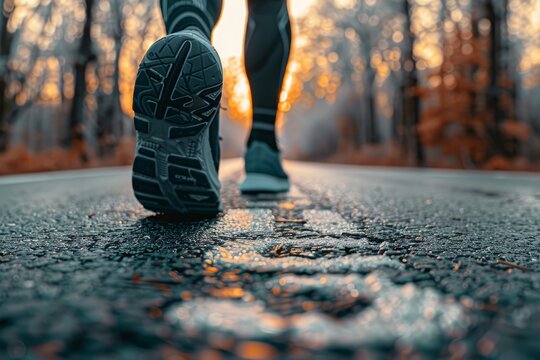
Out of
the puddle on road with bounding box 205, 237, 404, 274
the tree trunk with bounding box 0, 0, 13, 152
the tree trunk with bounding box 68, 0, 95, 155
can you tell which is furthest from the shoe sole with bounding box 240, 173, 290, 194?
the tree trunk with bounding box 68, 0, 95, 155

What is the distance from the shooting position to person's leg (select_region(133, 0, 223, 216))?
1.11 meters

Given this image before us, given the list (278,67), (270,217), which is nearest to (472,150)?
(278,67)

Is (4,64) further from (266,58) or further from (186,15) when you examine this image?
(186,15)

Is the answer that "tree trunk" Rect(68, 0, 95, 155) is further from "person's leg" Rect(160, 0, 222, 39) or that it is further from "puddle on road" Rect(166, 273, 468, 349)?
"puddle on road" Rect(166, 273, 468, 349)

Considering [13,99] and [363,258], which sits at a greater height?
[13,99]

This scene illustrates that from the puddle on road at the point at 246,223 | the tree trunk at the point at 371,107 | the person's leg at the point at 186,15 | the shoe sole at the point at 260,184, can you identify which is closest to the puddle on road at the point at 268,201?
the shoe sole at the point at 260,184

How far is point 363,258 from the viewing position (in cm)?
78

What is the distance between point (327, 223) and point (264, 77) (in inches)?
40.7

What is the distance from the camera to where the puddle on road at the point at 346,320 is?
448mm

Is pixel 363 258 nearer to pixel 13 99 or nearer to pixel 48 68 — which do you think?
pixel 13 99

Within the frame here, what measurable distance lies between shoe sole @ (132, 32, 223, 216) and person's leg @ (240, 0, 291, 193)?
2.58 feet

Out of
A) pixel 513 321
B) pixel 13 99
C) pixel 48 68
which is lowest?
pixel 513 321

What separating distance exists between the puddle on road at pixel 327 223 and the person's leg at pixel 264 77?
600 mm

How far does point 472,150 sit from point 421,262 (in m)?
9.51
